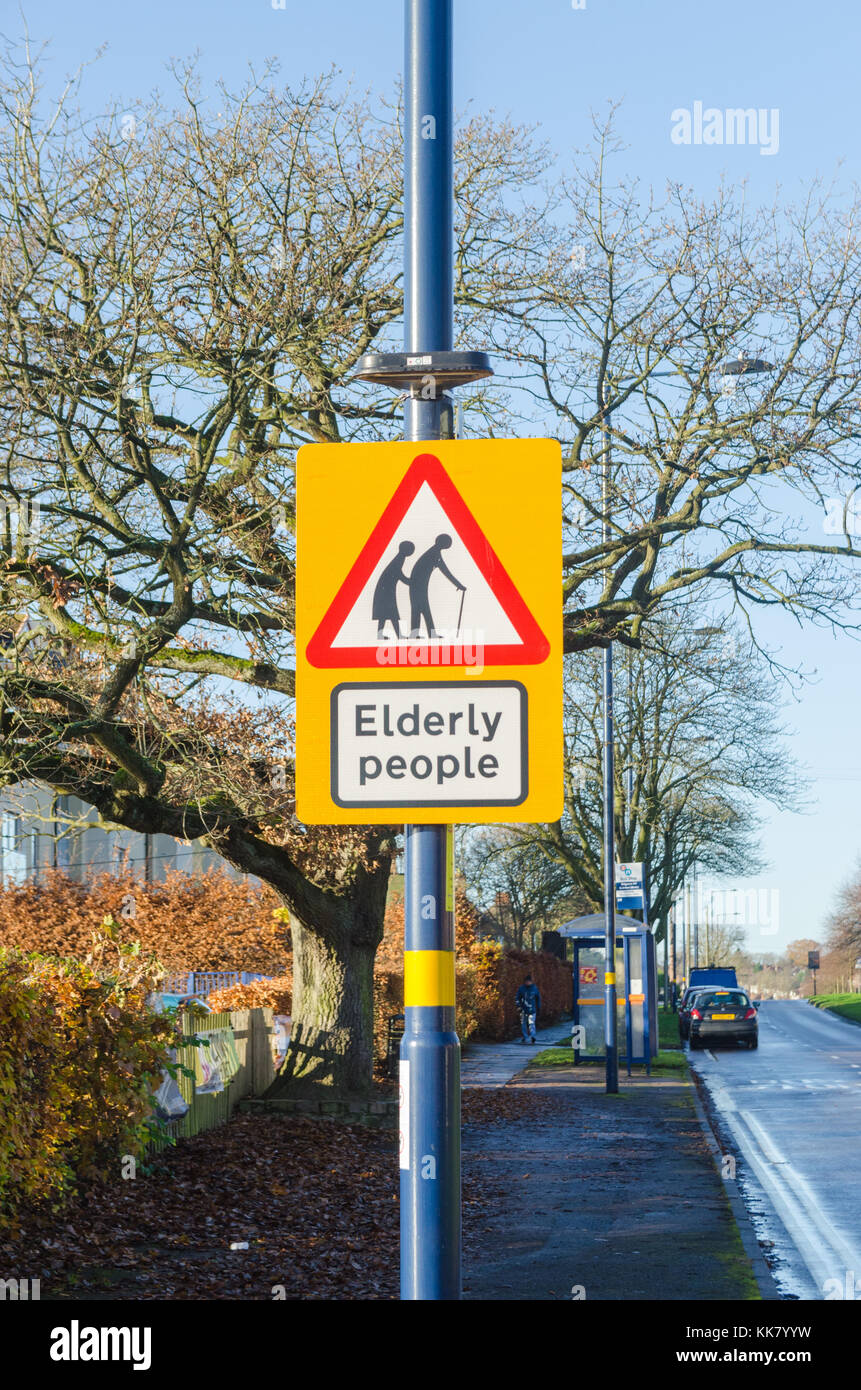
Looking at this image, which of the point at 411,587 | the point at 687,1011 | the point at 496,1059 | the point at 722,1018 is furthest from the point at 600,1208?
the point at 687,1011

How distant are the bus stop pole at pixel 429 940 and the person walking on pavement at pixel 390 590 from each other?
0.33 meters

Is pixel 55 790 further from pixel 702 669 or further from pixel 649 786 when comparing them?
pixel 649 786

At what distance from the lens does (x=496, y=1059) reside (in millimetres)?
31703

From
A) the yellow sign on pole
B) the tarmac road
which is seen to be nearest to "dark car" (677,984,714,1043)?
the tarmac road

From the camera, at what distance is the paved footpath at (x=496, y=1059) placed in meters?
26.3

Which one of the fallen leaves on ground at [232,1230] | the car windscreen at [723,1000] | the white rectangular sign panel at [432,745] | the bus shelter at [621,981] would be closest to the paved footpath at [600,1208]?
the fallen leaves on ground at [232,1230]

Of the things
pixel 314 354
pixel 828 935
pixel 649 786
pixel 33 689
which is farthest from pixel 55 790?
pixel 828 935

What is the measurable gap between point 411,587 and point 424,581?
3 cm

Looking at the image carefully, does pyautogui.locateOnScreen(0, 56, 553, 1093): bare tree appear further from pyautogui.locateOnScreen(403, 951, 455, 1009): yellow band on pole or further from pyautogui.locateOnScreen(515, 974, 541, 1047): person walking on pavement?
pyautogui.locateOnScreen(515, 974, 541, 1047): person walking on pavement

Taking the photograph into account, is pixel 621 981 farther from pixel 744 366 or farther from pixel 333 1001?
pixel 744 366

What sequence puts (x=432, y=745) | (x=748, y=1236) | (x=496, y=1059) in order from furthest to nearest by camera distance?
(x=496, y=1059)
(x=748, y=1236)
(x=432, y=745)

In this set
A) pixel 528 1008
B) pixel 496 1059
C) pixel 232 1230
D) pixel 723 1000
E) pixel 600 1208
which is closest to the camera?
pixel 232 1230

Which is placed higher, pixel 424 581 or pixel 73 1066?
pixel 424 581

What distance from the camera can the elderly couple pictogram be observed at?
3.64 m
